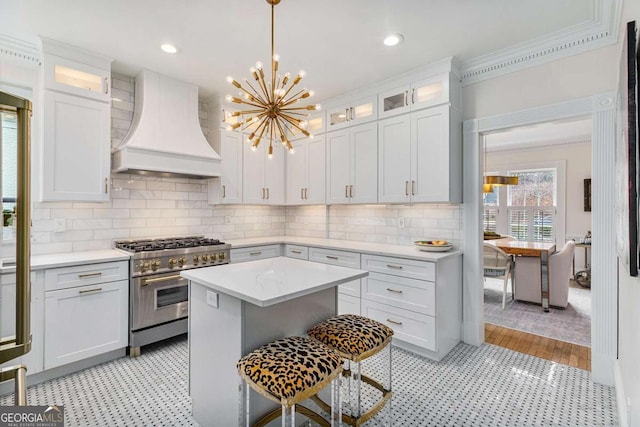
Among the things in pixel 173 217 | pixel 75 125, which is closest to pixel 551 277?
pixel 173 217

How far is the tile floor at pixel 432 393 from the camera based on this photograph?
2.11 m

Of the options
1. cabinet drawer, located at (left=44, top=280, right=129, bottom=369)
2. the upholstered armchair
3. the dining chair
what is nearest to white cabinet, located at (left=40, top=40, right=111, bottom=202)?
cabinet drawer, located at (left=44, top=280, right=129, bottom=369)

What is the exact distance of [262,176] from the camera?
14.5ft

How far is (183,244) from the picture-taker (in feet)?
11.3

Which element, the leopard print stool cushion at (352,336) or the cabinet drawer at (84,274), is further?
the cabinet drawer at (84,274)

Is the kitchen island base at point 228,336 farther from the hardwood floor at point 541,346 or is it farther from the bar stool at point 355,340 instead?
the hardwood floor at point 541,346

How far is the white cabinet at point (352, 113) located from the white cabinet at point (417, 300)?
1.62 meters

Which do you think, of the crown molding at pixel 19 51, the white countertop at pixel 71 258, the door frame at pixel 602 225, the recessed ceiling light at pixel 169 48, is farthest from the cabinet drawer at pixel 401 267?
the crown molding at pixel 19 51

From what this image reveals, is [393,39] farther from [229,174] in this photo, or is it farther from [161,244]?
[161,244]

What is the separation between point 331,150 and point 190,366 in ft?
9.44

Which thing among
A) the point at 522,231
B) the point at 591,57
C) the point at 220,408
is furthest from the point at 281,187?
the point at 522,231

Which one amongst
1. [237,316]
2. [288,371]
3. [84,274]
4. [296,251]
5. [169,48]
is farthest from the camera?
[296,251]

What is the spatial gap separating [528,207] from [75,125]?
7.84 metres

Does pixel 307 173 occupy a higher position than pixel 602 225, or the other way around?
pixel 307 173
